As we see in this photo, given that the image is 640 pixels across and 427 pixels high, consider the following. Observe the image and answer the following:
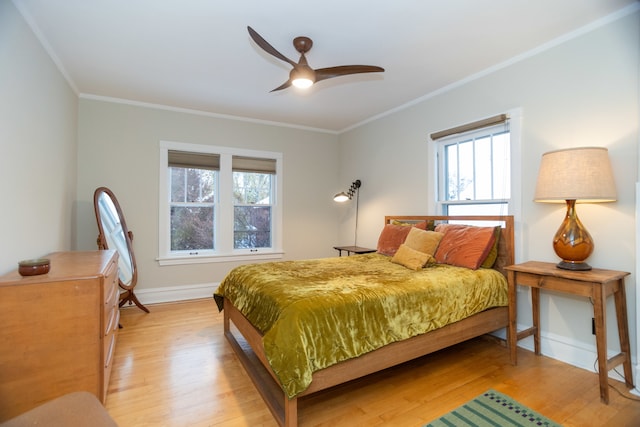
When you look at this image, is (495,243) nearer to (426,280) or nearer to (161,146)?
(426,280)

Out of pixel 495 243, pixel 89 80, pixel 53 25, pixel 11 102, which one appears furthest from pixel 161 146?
pixel 495 243

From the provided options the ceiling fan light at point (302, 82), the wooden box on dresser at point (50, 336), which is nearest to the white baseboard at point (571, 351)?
the ceiling fan light at point (302, 82)

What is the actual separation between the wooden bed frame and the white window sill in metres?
1.44

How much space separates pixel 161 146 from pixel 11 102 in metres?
2.04

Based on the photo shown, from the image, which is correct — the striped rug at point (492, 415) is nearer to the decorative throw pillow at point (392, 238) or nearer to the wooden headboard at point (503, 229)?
the wooden headboard at point (503, 229)

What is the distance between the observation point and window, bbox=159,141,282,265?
13.5 feet

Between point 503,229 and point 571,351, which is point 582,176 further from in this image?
point 571,351

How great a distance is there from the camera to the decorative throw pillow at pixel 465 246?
2689 mm

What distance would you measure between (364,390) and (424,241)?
1.49m

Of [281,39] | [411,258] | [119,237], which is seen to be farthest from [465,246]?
[119,237]

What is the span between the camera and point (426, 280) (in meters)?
2.28

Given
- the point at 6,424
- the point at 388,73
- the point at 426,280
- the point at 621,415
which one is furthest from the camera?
the point at 388,73

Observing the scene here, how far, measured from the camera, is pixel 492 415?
1.80 m

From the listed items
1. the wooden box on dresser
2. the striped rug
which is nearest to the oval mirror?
the wooden box on dresser
